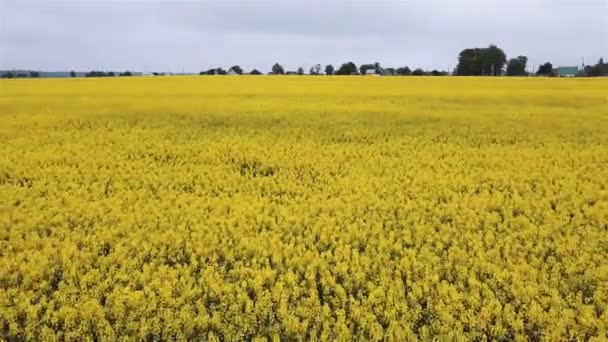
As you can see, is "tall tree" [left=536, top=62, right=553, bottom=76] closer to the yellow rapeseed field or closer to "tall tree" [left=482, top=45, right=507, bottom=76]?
"tall tree" [left=482, top=45, right=507, bottom=76]

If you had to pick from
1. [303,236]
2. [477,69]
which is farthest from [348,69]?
[303,236]

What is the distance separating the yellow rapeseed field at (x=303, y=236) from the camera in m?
4.97

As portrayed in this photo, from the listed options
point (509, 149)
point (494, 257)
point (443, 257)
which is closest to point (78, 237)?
point (443, 257)

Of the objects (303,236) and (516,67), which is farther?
(516,67)

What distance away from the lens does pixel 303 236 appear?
705cm

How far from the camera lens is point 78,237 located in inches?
267

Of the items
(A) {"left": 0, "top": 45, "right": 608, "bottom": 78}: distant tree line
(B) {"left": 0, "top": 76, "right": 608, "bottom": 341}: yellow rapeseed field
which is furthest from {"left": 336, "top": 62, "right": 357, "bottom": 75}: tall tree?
(B) {"left": 0, "top": 76, "right": 608, "bottom": 341}: yellow rapeseed field

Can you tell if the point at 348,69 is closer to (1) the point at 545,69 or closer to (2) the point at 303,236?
(1) the point at 545,69

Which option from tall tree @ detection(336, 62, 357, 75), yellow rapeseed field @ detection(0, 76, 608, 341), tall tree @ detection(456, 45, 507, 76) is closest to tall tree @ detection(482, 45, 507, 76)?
tall tree @ detection(456, 45, 507, 76)

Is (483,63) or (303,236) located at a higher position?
(483,63)

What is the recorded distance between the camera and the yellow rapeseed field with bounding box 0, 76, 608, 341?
4969 mm

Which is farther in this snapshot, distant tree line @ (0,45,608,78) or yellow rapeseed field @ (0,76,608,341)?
distant tree line @ (0,45,608,78)

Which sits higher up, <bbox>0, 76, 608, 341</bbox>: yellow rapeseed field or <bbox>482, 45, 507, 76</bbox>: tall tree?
<bbox>482, 45, 507, 76</bbox>: tall tree

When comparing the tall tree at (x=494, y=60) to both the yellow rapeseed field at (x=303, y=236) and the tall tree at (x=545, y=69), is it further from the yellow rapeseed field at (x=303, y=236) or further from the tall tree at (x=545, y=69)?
the yellow rapeseed field at (x=303, y=236)
